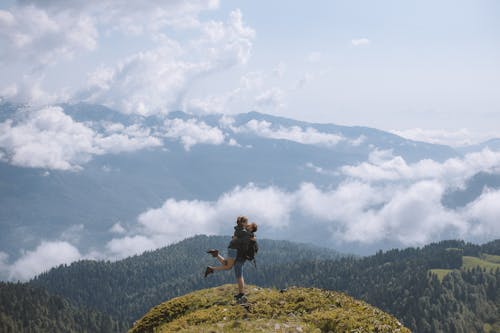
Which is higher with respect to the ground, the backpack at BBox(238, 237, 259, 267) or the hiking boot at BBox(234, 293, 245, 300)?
the backpack at BBox(238, 237, 259, 267)

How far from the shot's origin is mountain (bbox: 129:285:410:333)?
1983 cm

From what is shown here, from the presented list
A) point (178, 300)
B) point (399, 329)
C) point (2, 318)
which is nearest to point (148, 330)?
point (178, 300)

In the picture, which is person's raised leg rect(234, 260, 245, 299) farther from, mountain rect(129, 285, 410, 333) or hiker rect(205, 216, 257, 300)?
mountain rect(129, 285, 410, 333)

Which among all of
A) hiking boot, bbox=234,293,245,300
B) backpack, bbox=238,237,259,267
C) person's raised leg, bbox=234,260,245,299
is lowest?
hiking boot, bbox=234,293,245,300

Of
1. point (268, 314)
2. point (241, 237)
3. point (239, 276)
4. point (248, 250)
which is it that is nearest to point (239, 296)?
point (239, 276)

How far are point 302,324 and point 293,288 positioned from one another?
709 centimetres

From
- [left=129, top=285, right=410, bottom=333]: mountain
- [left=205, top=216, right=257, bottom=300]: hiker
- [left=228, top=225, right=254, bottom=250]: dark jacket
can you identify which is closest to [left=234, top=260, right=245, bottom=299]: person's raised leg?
[left=205, top=216, right=257, bottom=300]: hiker

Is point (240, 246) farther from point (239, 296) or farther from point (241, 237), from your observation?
point (239, 296)

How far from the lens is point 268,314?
22141 mm

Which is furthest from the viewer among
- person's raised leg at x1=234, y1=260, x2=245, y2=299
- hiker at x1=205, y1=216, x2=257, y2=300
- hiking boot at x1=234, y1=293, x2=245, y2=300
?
person's raised leg at x1=234, y1=260, x2=245, y2=299

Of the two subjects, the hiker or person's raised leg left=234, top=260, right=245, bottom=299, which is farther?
person's raised leg left=234, top=260, right=245, bottom=299

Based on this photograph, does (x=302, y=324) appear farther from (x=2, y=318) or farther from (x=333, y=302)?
(x=2, y=318)

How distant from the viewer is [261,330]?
19703 mm

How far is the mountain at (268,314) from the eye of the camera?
19.8 meters
